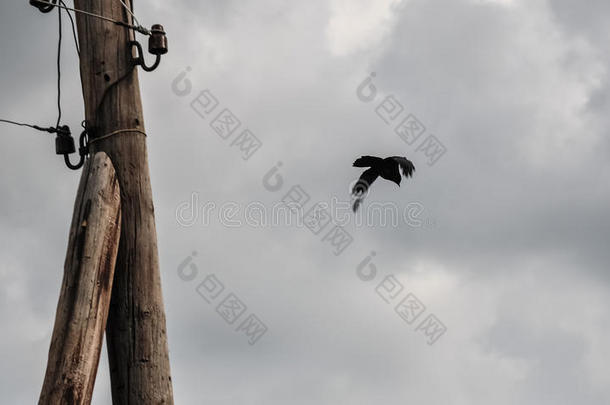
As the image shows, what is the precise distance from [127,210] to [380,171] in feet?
11.1

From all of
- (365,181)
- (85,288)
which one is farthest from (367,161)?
(85,288)

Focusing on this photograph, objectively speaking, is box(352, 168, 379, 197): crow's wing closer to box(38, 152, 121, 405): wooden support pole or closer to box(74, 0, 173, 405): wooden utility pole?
box(74, 0, 173, 405): wooden utility pole

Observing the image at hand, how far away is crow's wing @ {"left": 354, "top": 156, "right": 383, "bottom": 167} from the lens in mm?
8305

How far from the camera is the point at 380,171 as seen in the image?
8234 millimetres

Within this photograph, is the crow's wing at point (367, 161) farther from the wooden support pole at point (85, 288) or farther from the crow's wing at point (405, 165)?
the wooden support pole at point (85, 288)

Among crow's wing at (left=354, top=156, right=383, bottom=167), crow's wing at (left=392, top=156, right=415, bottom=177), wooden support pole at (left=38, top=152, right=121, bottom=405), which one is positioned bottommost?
wooden support pole at (left=38, top=152, right=121, bottom=405)

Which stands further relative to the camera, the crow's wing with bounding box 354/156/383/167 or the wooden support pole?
the crow's wing with bounding box 354/156/383/167

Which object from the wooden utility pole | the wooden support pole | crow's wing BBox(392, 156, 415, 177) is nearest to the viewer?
the wooden support pole

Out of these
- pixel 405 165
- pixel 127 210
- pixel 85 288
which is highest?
pixel 405 165

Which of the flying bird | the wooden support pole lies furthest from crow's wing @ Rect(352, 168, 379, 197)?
the wooden support pole

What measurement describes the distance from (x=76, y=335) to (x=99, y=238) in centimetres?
63

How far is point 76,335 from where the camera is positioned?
4809mm

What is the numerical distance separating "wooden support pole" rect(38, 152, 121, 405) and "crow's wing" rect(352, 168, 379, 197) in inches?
129

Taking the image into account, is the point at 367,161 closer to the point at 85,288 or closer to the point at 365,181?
the point at 365,181
